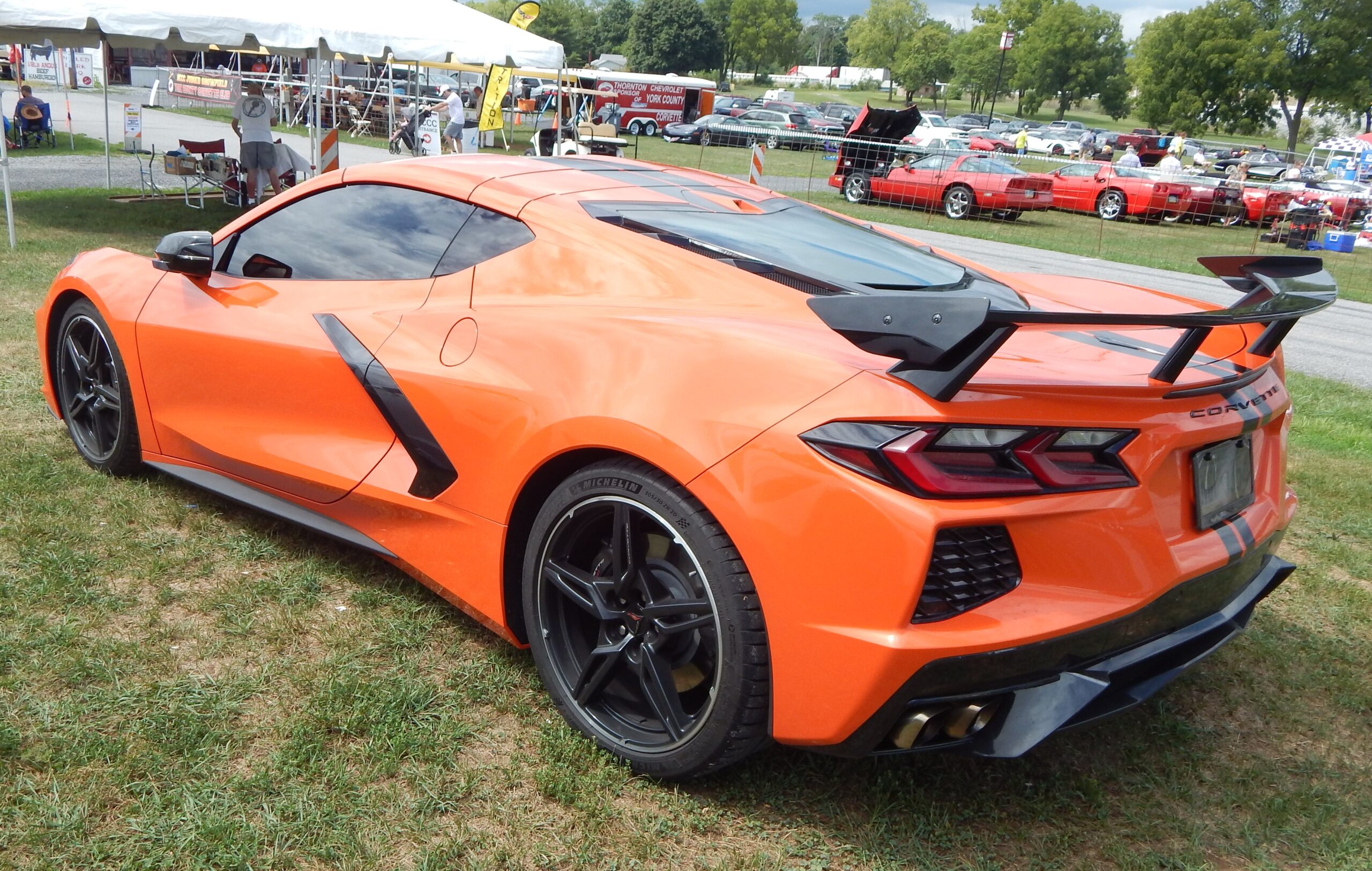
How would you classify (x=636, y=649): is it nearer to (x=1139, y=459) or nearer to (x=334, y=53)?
(x=1139, y=459)

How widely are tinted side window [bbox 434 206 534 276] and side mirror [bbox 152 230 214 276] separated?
107 cm

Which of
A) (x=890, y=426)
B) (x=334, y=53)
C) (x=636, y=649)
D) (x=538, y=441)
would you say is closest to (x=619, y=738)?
(x=636, y=649)

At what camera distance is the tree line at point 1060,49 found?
60.5 metres

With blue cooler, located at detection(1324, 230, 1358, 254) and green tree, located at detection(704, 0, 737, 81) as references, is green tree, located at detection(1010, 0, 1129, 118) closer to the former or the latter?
green tree, located at detection(704, 0, 737, 81)

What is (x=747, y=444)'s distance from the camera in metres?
2.07

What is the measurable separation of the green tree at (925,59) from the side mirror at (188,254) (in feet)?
338

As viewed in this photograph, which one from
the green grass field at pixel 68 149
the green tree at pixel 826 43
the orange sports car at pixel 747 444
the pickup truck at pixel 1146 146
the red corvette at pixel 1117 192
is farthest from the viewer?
the green tree at pixel 826 43

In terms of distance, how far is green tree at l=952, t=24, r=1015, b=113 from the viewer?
88812mm

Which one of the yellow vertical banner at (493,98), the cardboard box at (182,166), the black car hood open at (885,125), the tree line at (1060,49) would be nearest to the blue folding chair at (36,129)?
the cardboard box at (182,166)

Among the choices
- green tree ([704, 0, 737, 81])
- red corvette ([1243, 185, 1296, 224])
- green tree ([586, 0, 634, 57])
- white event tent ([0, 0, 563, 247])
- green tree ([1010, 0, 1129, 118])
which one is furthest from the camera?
green tree ([586, 0, 634, 57])

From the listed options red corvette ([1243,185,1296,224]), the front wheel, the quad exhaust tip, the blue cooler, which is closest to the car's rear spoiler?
the front wheel

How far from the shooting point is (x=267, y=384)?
3.20 metres

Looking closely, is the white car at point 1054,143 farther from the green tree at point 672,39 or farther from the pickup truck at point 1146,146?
the green tree at point 672,39

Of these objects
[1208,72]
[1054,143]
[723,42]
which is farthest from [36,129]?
[723,42]
